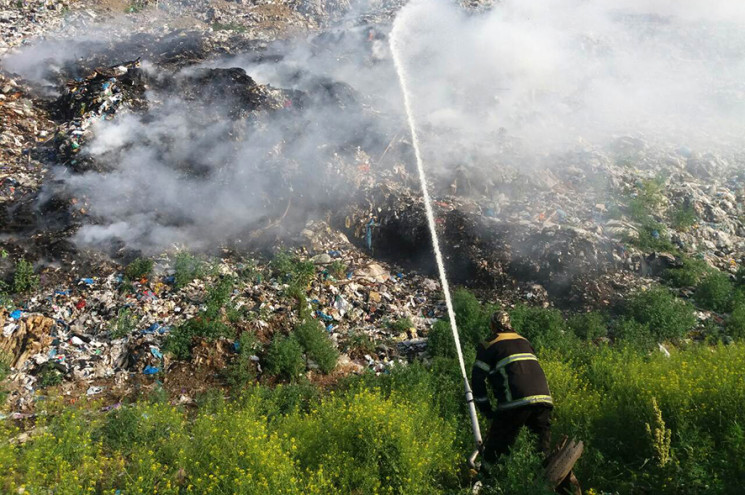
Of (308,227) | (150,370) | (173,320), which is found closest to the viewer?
(150,370)

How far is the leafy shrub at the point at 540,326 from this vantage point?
18.8ft

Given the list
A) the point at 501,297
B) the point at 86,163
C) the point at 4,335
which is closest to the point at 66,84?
the point at 86,163

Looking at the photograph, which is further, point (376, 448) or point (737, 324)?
point (737, 324)

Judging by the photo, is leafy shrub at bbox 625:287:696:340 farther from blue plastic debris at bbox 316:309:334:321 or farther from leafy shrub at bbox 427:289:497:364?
blue plastic debris at bbox 316:309:334:321

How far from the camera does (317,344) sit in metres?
5.65

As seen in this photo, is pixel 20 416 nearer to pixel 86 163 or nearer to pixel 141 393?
pixel 141 393

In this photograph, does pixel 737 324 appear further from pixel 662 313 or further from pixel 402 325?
pixel 402 325

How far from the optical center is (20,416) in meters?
4.50

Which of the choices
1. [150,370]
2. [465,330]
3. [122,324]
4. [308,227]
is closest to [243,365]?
[150,370]

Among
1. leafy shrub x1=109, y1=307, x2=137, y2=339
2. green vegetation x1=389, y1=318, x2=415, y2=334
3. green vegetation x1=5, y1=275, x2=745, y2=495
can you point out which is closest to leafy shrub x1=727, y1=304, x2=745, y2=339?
green vegetation x1=5, y1=275, x2=745, y2=495

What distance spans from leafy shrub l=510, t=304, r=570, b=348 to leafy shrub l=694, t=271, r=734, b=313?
7.76 feet

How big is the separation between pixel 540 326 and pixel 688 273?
3.03m

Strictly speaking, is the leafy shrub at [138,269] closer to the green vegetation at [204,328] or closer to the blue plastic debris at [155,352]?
the green vegetation at [204,328]

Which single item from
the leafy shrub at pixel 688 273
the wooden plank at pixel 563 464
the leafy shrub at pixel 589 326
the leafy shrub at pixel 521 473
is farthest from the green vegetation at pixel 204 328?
the leafy shrub at pixel 688 273
